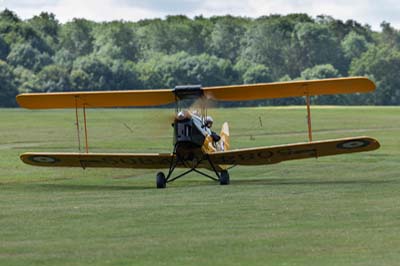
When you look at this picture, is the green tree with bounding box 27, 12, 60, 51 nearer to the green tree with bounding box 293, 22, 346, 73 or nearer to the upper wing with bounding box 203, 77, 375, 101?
the green tree with bounding box 293, 22, 346, 73

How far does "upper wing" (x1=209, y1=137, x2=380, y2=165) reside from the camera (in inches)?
830

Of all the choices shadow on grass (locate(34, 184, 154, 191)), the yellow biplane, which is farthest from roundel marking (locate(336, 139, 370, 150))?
shadow on grass (locate(34, 184, 154, 191))

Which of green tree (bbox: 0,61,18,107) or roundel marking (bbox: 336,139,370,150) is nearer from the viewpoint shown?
roundel marking (bbox: 336,139,370,150)

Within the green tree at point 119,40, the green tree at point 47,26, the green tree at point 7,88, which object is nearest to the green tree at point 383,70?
the green tree at point 119,40

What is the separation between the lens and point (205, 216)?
15.1 meters

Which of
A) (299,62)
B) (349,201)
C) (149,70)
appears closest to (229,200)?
(349,201)

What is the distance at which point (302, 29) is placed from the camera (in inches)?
5989

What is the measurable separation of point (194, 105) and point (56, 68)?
87.0m

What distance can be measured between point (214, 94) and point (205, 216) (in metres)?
7.02

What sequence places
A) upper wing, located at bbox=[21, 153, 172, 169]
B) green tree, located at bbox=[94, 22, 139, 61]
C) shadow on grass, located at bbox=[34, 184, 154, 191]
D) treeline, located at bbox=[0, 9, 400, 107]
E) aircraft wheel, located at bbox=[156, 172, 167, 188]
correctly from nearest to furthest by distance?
aircraft wheel, located at bbox=[156, 172, 167, 188], shadow on grass, located at bbox=[34, 184, 154, 191], upper wing, located at bbox=[21, 153, 172, 169], treeline, located at bbox=[0, 9, 400, 107], green tree, located at bbox=[94, 22, 139, 61]

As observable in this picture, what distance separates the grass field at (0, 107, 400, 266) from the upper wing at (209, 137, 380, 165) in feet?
1.56

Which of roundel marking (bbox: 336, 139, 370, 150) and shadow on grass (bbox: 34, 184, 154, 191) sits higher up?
roundel marking (bbox: 336, 139, 370, 150)

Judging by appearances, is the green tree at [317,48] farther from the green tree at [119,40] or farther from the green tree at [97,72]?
the green tree at [97,72]

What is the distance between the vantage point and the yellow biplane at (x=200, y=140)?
826 inches
